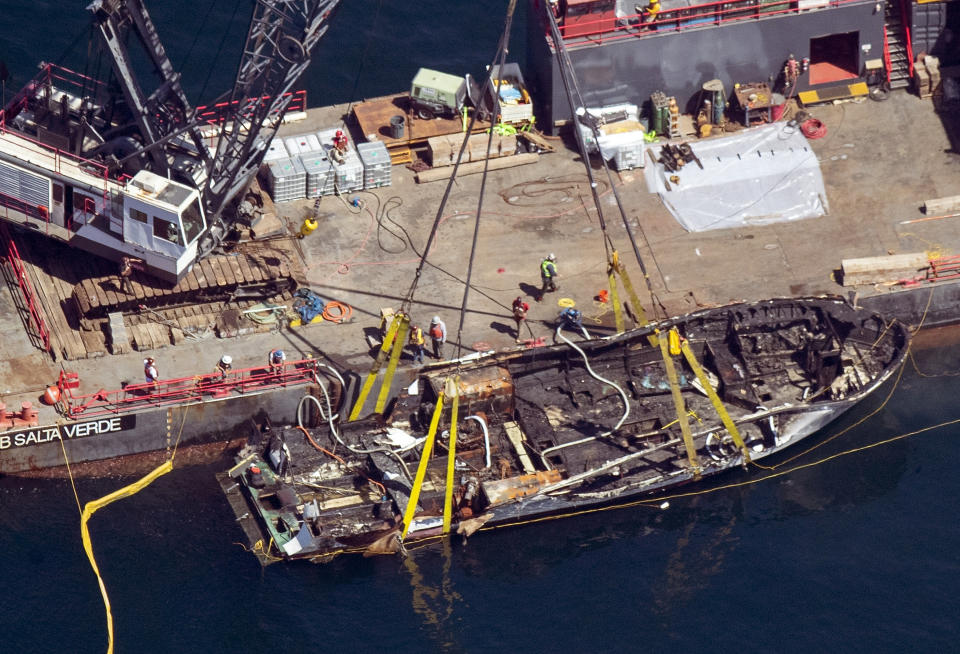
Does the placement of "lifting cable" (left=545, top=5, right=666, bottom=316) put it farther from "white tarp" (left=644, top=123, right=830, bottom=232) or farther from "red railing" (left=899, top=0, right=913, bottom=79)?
"red railing" (left=899, top=0, right=913, bottom=79)

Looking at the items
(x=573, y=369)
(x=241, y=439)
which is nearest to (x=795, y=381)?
(x=573, y=369)

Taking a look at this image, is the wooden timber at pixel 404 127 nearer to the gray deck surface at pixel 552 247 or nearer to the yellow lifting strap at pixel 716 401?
the gray deck surface at pixel 552 247

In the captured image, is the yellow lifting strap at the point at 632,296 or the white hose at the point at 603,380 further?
the white hose at the point at 603,380

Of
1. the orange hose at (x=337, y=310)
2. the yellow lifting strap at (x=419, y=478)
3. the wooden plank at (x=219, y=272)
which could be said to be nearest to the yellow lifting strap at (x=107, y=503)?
the wooden plank at (x=219, y=272)

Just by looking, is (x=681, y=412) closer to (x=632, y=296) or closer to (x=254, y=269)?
(x=632, y=296)

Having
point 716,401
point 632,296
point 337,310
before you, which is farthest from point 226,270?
point 716,401

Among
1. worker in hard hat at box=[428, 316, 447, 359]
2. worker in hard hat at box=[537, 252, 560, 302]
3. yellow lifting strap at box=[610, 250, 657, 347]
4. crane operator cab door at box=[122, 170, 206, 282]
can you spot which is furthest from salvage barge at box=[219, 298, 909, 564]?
crane operator cab door at box=[122, 170, 206, 282]
